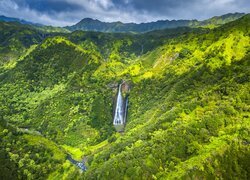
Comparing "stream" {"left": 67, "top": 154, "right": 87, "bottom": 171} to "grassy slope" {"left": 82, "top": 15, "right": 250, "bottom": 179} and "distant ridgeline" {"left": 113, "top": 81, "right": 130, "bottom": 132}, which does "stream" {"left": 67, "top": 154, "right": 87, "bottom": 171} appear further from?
"distant ridgeline" {"left": 113, "top": 81, "right": 130, "bottom": 132}

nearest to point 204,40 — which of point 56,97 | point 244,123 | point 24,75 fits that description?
point 244,123

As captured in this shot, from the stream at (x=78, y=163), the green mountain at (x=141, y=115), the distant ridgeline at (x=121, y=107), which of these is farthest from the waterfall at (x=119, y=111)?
the stream at (x=78, y=163)

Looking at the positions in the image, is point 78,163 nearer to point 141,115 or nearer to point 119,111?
point 141,115

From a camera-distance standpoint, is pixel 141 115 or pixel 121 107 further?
pixel 121 107

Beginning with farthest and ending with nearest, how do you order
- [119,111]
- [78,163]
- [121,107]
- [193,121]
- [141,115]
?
[121,107] < [119,111] < [141,115] < [78,163] < [193,121]

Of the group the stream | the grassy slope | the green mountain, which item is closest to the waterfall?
the green mountain

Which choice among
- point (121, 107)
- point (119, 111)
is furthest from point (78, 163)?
point (121, 107)
